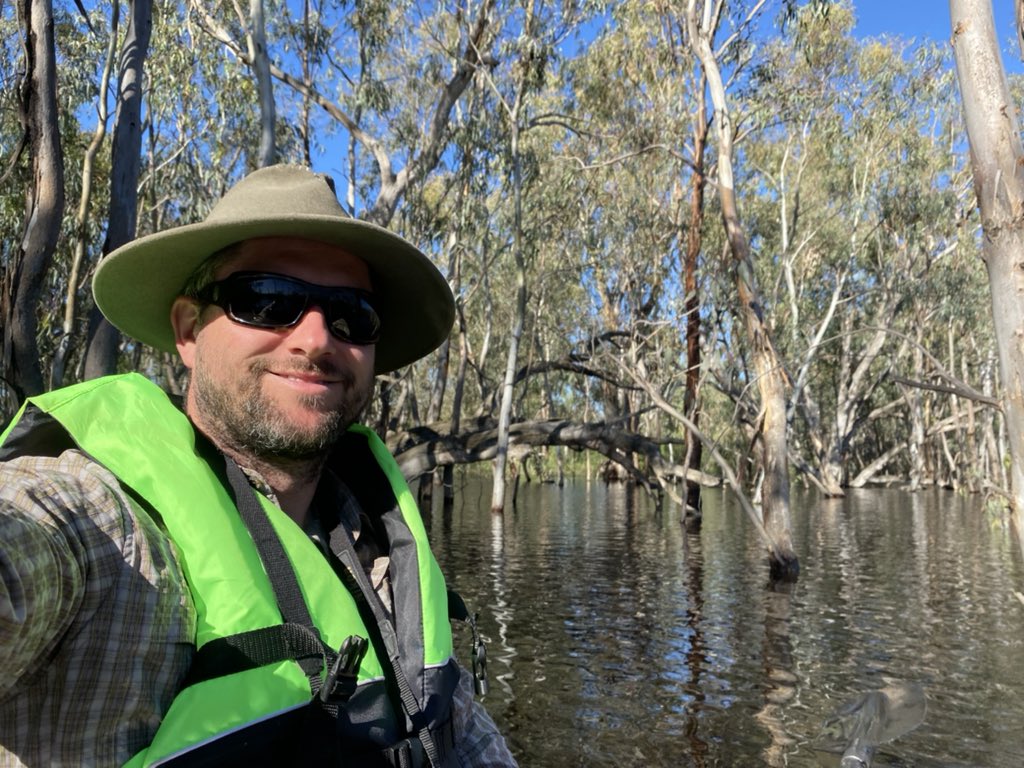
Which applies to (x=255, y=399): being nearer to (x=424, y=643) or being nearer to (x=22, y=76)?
(x=424, y=643)

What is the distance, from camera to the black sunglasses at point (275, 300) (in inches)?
55.5

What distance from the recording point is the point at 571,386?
3238cm

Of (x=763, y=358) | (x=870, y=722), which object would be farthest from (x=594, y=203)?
(x=870, y=722)

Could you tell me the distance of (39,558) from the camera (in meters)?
0.78

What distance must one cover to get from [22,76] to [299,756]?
4.34m

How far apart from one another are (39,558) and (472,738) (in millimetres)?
979

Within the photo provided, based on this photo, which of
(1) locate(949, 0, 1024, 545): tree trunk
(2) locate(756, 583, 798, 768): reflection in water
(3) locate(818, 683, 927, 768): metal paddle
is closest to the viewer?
(1) locate(949, 0, 1024, 545): tree trunk

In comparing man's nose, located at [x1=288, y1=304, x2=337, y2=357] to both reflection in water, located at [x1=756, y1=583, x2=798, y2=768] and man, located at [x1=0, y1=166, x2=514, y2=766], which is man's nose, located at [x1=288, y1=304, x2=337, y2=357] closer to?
man, located at [x1=0, y1=166, x2=514, y2=766]

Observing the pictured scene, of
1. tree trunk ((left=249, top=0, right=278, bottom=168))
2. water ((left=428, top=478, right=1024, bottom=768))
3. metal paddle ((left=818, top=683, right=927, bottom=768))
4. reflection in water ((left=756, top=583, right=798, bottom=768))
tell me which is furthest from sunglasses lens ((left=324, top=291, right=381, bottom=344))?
tree trunk ((left=249, top=0, right=278, bottom=168))

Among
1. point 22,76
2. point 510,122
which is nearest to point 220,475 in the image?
point 22,76

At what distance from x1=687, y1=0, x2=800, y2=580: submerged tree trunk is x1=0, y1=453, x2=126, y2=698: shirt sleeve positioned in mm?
7559

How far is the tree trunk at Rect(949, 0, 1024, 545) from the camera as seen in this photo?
271cm

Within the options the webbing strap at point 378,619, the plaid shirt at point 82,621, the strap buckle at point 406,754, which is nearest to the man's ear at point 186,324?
the webbing strap at point 378,619

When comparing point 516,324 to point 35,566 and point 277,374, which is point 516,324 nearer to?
point 277,374
